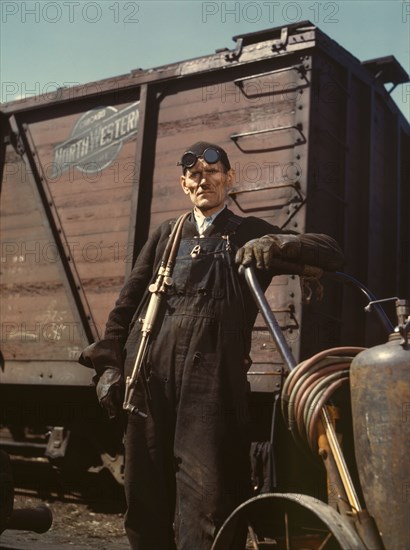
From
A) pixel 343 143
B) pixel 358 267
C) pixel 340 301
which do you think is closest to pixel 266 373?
pixel 340 301

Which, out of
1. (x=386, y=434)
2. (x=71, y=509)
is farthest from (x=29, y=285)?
(x=386, y=434)

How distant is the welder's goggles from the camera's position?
10.3 ft

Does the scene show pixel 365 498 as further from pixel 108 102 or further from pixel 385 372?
pixel 108 102

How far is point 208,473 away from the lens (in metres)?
2.74

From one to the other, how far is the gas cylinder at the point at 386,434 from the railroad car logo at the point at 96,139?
15.5ft

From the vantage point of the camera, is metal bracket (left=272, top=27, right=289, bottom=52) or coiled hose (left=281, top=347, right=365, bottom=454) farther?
metal bracket (left=272, top=27, right=289, bottom=52)

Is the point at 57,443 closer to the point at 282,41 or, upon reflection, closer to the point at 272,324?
the point at 282,41

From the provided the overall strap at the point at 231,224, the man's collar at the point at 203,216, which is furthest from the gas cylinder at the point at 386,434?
the man's collar at the point at 203,216

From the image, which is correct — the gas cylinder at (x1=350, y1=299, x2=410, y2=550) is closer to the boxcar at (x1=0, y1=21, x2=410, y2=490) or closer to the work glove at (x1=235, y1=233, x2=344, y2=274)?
the work glove at (x1=235, y1=233, x2=344, y2=274)

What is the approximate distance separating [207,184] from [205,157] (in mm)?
127

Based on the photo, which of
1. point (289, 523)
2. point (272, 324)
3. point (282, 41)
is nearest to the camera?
point (289, 523)

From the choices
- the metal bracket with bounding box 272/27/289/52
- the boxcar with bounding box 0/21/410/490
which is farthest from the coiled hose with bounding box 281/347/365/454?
the metal bracket with bounding box 272/27/289/52

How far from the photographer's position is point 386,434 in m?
2.12

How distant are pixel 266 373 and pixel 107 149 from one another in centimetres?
289
